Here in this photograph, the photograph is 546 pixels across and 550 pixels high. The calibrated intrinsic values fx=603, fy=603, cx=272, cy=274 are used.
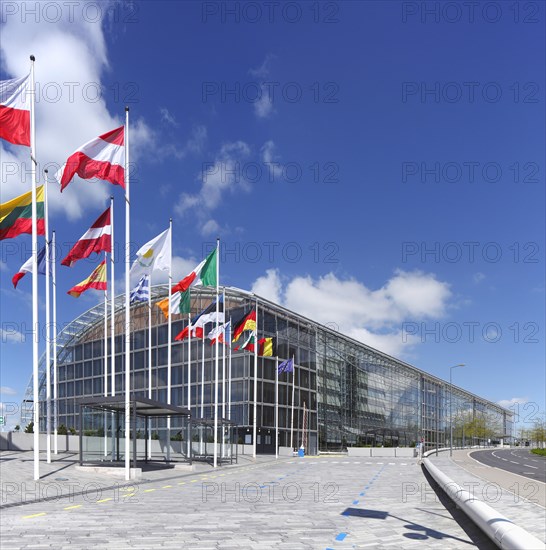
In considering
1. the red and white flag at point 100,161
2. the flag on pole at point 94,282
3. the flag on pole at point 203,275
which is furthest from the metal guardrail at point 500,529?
the flag on pole at point 94,282

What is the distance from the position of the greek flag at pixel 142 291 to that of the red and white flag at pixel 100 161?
31.8ft

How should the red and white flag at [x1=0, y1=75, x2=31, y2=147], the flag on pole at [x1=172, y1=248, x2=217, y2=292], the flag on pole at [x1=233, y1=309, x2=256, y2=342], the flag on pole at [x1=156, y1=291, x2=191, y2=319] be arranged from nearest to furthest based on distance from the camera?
1. the red and white flag at [x1=0, y1=75, x2=31, y2=147]
2. the flag on pole at [x1=172, y1=248, x2=217, y2=292]
3. the flag on pole at [x1=156, y1=291, x2=191, y2=319]
4. the flag on pole at [x1=233, y1=309, x2=256, y2=342]

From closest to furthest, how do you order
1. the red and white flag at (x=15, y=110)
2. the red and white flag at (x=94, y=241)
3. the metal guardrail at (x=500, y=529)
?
1. the metal guardrail at (x=500, y=529)
2. the red and white flag at (x=15, y=110)
3. the red and white flag at (x=94, y=241)

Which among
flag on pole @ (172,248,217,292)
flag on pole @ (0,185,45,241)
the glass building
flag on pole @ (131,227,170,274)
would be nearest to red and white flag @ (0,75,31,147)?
flag on pole @ (0,185,45,241)

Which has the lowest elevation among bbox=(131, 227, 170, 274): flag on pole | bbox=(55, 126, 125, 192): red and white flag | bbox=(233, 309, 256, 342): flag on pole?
bbox=(233, 309, 256, 342): flag on pole

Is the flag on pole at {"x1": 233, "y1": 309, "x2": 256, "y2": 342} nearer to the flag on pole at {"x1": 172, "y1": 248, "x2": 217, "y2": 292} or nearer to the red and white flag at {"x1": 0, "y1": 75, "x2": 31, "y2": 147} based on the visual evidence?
the flag on pole at {"x1": 172, "y1": 248, "x2": 217, "y2": 292}

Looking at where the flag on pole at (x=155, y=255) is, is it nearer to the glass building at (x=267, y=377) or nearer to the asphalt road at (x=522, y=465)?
the asphalt road at (x=522, y=465)

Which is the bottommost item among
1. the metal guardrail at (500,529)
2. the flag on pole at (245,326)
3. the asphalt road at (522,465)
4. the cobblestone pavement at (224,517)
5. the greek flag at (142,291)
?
the asphalt road at (522,465)

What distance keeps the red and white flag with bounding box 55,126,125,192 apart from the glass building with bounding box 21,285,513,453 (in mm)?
32679

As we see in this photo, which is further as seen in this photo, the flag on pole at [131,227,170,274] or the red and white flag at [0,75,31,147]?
the flag on pole at [131,227,170,274]

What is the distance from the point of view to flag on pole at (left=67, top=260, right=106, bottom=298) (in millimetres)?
33125

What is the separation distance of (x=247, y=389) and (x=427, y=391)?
55.2 metres

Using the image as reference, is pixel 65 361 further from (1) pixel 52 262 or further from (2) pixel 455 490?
(2) pixel 455 490

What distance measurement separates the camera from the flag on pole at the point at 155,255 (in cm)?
3088
